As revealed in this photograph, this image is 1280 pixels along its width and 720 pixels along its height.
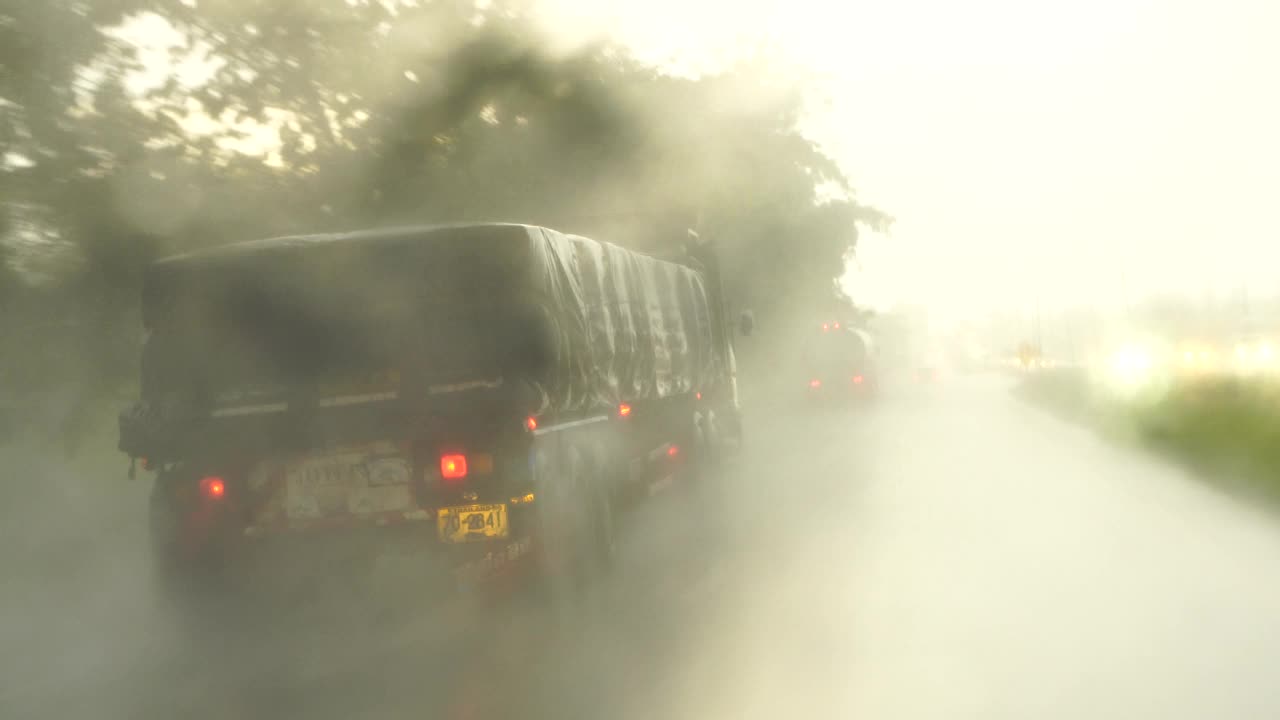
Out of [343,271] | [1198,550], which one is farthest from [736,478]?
[343,271]

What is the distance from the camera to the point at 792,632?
7676 millimetres

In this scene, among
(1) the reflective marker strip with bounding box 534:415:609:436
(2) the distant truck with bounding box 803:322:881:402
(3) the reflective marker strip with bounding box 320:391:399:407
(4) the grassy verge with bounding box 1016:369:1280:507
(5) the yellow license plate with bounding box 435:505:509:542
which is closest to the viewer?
(5) the yellow license plate with bounding box 435:505:509:542


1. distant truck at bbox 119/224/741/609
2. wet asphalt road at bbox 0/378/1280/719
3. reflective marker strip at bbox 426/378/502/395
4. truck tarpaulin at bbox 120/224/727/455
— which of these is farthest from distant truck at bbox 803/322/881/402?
reflective marker strip at bbox 426/378/502/395

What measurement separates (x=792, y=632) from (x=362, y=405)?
272 centimetres

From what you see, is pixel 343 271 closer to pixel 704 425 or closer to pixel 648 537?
pixel 648 537

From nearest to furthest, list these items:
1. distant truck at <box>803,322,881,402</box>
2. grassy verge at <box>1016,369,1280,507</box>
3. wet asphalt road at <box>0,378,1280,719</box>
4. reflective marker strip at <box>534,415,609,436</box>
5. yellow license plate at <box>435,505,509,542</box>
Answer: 1. wet asphalt road at <box>0,378,1280,719</box>
2. yellow license plate at <box>435,505,509,542</box>
3. reflective marker strip at <box>534,415,609,436</box>
4. grassy verge at <box>1016,369,1280,507</box>
5. distant truck at <box>803,322,881,402</box>

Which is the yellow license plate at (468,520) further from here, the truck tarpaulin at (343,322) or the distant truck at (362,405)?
Answer: the truck tarpaulin at (343,322)

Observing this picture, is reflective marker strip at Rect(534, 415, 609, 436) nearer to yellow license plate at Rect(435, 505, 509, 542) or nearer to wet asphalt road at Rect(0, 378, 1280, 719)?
yellow license plate at Rect(435, 505, 509, 542)

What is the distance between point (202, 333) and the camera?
28.0 ft

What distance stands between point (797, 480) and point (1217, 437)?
5603mm

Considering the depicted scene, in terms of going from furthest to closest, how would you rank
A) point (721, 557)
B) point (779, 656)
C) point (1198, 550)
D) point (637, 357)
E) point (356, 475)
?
point (637, 357), point (721, 557), point (1198, 550), point (356, 475), point (779, 656)

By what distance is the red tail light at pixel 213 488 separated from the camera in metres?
8.16

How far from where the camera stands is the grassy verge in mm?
15023

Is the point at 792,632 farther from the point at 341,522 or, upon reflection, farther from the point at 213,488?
the point at 213,488
